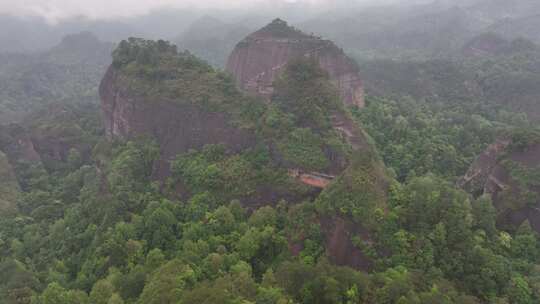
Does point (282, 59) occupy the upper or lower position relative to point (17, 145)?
upper

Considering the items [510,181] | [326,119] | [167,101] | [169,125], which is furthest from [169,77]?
[510,181]

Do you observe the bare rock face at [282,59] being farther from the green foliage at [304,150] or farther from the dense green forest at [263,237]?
the green foliage at [304,150]

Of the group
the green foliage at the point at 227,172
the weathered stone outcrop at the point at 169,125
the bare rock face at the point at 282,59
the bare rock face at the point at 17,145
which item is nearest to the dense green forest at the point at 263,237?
the green foliage at the point at 227,172

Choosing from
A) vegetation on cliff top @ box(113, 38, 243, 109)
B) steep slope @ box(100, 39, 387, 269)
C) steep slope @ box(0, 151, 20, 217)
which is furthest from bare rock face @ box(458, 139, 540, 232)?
steep slope @ box(0, 151, 20, 217)

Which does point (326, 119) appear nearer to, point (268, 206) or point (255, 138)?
point (255, 138)

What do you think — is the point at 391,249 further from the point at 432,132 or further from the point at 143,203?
the point at 432,132

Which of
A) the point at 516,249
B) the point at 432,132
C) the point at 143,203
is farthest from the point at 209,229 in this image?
the point at 432,132
